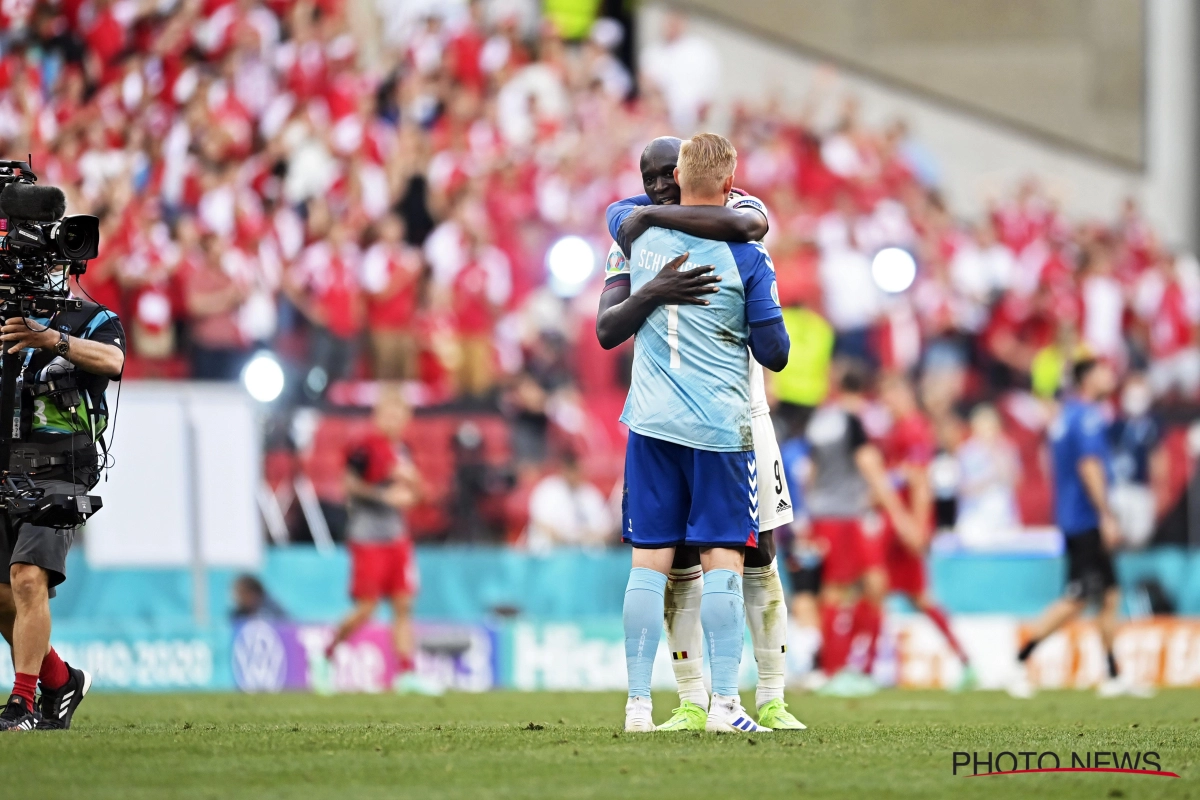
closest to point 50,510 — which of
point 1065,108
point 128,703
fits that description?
point 128,703

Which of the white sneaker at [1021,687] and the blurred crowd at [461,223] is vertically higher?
the blurred crowd at [461,223]

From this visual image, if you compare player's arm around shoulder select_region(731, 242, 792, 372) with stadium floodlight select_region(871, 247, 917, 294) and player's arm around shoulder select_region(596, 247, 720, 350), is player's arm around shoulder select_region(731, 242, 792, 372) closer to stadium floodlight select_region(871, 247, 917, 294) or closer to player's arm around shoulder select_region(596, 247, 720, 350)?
player's arm around shoulder select_region(596, 247, 720, 350)

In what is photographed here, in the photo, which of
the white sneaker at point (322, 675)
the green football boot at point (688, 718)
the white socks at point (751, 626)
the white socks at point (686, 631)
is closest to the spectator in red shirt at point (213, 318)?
the white sneaker at point (322, 675)

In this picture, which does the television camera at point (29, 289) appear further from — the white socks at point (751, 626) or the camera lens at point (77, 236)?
the white socks at point (751, 626)

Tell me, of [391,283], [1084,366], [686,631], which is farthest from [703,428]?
[391,283]

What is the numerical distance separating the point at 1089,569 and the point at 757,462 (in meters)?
7.47

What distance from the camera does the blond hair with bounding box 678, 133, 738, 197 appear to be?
26.2 feet

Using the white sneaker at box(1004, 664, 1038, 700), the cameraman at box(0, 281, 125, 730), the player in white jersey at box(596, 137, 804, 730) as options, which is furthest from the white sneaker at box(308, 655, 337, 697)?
the player in white jersey at box(596, 137, 804, 730)

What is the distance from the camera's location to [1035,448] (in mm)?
18516

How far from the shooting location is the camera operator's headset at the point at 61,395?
8336 mm

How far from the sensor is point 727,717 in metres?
8.11

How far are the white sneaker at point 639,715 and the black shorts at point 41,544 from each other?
262 cm

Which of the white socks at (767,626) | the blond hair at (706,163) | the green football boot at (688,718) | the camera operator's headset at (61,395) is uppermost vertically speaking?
the blond hair at (706,163)

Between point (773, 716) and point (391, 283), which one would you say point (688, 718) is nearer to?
point (773, 716)
